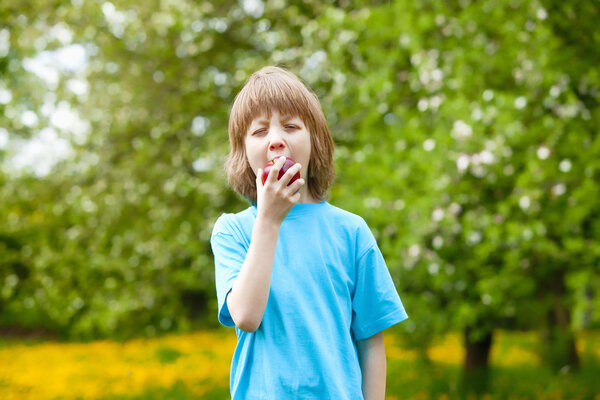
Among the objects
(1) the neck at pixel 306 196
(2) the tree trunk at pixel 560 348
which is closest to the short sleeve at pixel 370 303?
(1) the neck at pixel 306 196

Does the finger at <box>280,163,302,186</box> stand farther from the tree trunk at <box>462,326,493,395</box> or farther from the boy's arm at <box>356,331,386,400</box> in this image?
the tree trunk at <box>462,326,493,395</box>

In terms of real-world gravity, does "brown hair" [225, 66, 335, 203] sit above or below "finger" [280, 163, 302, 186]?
above

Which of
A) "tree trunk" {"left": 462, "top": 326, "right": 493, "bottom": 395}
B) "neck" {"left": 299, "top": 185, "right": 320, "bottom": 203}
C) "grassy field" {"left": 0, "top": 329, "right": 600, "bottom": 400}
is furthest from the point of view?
"tree trunk" {"left": 462, "top": 326, "right": 493, "bottom": 395}

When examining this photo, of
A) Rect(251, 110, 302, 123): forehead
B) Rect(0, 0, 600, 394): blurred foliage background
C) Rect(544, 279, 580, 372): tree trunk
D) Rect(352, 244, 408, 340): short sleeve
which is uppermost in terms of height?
Rect(0, 0, 600, 394): blurred foliage background

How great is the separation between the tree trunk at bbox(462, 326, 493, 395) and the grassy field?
0.35 feet

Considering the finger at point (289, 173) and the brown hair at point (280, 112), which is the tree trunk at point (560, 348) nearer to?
the brown hair at point (280, 112)

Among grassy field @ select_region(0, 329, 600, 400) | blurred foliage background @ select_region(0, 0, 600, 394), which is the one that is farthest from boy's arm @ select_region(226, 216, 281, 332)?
grassy field @ select_region(0, 329, 600, 400)

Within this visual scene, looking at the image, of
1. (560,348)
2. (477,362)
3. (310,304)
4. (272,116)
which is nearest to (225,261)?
(310,304)

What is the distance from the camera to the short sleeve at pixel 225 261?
1.35 metres

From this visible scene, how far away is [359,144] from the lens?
515cm

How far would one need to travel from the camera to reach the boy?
1.27 meters

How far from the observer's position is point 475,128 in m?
3.72

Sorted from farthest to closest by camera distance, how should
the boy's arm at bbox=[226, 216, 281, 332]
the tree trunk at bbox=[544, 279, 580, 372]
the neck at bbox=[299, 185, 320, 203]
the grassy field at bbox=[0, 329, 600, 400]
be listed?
the tree trunk at bbox=[544, 279, 580, 372] < the grassy field at bbox=[0, 329, 600, 400] < the neck at bbox=[299, 185, 320, 203] < the boy's arm at bbox=[226, 216, 281, 332]

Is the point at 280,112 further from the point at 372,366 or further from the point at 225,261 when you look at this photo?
the point at 372,366
